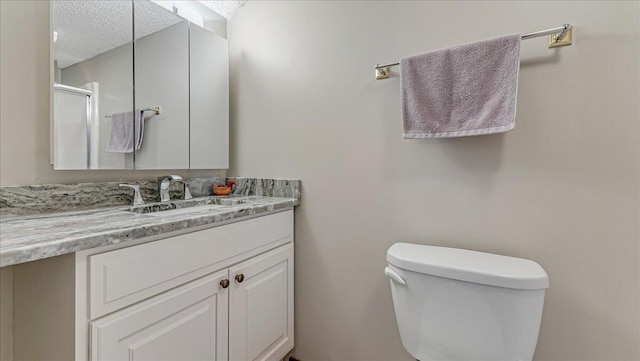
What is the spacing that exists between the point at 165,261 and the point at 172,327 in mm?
212

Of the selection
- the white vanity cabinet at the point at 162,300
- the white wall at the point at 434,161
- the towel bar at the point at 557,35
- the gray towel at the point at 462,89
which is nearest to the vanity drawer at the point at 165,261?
the white vanity cabinet at the point at 162,300

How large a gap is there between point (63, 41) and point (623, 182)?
6.49ft

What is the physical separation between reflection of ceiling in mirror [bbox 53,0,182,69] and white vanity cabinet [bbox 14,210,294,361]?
0.80 m

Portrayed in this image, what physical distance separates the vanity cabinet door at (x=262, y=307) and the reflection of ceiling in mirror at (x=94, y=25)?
1.03 metres

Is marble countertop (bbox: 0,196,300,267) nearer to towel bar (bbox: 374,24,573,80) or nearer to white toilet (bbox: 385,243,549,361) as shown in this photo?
white toilet (bbox: 385,243,549,361)

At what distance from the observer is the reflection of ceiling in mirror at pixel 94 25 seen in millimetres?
1071

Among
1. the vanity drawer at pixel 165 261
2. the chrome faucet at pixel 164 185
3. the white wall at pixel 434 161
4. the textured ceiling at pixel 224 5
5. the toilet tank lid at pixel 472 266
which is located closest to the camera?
the vanity drawer at pixel 165 261

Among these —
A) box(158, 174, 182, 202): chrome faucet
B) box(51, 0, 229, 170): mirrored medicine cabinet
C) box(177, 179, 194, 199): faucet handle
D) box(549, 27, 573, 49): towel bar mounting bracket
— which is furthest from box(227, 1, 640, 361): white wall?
box(158, 174, 182, 202): chrome faucet

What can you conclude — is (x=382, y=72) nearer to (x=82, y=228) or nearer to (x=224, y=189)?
(x=224, y=189)

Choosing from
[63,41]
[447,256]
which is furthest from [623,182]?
[63,41]

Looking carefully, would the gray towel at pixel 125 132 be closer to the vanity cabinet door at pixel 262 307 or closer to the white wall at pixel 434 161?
the white wall at pixel 434 161

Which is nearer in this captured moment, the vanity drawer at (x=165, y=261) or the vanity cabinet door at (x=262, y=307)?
the vanity drawer at (x=165, y=261)

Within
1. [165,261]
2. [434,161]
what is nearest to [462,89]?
[434,161]

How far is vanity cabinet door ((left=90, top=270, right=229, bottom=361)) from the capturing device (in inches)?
29.5
